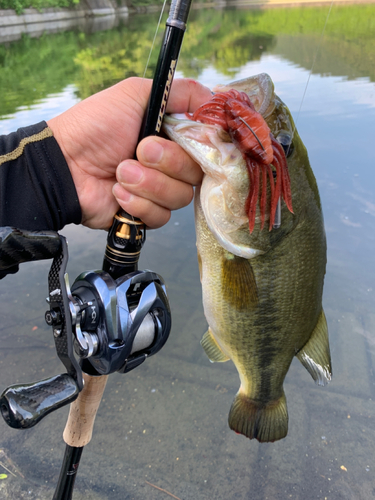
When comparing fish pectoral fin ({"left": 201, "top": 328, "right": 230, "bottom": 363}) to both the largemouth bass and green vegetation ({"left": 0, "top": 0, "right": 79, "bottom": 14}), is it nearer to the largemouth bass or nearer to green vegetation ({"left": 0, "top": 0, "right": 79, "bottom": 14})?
the largemouth bass

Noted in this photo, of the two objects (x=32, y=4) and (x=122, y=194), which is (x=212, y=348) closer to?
(x=122, y=194)

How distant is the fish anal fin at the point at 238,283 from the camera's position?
1438 mm

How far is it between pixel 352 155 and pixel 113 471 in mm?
4435

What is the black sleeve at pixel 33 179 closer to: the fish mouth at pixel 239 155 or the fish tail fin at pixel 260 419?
the fish mouth at pixel 239 155

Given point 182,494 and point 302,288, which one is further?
point 182,494

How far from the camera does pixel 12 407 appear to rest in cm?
89

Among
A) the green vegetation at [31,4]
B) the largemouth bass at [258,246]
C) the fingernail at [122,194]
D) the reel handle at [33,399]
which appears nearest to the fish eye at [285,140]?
the largemouth bass at [258,246]

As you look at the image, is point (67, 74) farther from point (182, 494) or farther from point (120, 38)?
point (182, 494)

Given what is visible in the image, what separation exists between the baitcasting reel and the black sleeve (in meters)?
0.47

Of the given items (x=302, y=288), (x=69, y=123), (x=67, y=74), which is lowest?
(x=67, y=74)

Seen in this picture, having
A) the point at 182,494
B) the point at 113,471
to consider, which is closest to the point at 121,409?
the point at 113,471

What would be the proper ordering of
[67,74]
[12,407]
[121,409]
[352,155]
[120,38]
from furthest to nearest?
[120,38]
[67,74]
[352,155]
[121,409]
[12,407]

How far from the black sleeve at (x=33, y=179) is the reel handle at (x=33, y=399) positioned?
2.45 feet

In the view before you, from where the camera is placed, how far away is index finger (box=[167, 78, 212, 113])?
151 cm
